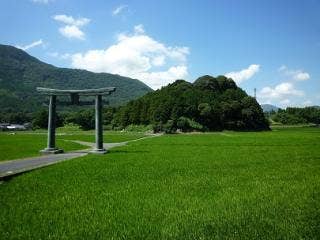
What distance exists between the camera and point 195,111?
123375 mm

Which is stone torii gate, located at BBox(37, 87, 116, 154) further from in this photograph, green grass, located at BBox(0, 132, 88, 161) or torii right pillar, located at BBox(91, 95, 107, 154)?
green grass, located at BBox(0, 132, 88, 161)

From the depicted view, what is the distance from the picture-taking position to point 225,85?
16000 cm

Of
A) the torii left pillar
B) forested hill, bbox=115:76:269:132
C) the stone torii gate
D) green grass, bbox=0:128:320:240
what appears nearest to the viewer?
green grass, bbox=0:128:320:240

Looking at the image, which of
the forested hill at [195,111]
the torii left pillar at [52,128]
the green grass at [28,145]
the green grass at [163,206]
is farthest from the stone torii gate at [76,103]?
the forested hill at [195,111]

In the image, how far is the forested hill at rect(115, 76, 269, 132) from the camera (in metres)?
121

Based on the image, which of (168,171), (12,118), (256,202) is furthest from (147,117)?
(256,202)

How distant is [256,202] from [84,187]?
677 cm

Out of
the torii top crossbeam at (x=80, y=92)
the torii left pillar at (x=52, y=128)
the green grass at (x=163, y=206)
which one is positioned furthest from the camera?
the torii top crossbeam at (x=80, y=92)

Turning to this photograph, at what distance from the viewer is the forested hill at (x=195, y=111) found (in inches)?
4749

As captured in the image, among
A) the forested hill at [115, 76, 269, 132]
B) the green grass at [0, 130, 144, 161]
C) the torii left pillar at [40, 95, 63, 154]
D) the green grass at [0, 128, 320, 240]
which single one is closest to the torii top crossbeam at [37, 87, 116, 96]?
the torii left pillar at [40, 95, 63, 154]

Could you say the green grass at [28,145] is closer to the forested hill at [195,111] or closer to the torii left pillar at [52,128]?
the torii left pillar at [52,128]

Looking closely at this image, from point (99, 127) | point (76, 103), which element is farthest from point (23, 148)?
point (99, 127)

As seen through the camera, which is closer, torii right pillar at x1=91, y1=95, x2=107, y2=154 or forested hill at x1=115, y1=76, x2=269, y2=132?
torii right pillar at x1=91, y1=95, x2=107, y2=154

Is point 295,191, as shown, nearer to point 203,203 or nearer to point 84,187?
point 203,203
